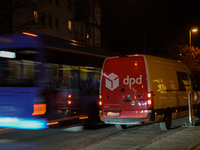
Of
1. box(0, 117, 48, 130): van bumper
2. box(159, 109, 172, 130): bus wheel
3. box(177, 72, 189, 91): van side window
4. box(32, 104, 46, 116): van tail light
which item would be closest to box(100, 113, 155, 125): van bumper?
box(159, 109, 172, 130): bus wheel

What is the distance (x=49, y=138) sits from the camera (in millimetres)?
10703

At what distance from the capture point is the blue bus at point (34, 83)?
32.9 ft

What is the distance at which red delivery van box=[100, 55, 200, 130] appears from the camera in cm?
1121

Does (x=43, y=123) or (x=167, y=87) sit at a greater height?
(x=167, y=87)

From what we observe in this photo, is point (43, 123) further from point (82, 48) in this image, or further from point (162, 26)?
point (162, 26)

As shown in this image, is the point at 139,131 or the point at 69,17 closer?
the point at 139,131

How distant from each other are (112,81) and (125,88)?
559 mm

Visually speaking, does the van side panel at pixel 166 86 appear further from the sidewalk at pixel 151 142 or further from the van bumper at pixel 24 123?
the van bumper at pixel 24 123

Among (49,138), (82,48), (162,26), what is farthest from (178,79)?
(162,26)

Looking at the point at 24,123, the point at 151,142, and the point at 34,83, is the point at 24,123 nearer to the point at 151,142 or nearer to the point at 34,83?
the point at 34,83

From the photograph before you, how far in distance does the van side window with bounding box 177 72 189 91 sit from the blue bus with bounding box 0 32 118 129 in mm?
4159

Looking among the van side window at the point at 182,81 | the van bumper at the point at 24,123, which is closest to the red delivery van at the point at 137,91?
the van side window at the point at 182,81

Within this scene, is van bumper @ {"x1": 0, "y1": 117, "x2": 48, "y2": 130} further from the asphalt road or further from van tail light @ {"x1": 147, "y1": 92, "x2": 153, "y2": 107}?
van tail light @ {"x1": 147, "y1": 92, "x2": 153, "y2": 107}

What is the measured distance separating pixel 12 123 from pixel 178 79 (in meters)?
6.32
